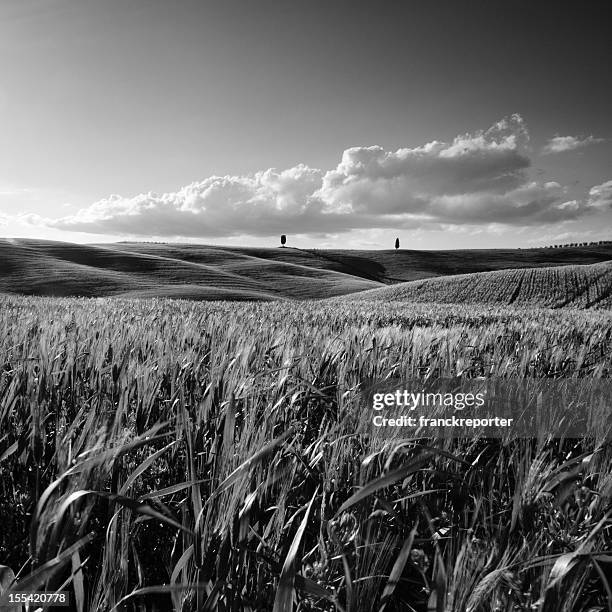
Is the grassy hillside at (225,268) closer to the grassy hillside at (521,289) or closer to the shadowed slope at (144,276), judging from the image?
the shadowed slope at (144,276)

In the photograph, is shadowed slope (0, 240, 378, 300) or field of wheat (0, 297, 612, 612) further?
shadowed slope (0, 240, 378, 300)

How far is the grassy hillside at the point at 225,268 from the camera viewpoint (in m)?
57.3

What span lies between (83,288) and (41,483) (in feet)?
200

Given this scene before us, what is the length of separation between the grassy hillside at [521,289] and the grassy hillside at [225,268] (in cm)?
2047

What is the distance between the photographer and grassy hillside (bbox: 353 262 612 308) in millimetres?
40812

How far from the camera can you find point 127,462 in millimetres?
1560

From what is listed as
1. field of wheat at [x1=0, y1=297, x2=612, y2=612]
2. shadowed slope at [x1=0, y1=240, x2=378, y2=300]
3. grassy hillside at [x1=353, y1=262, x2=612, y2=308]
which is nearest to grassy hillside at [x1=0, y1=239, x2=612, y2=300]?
shadowed slope at [x1=0, y1=240, x2=378, y2=300]

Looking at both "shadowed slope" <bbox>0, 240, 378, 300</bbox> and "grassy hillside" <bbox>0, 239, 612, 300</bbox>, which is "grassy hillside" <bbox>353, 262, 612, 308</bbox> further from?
"shadowed slope" <bbox>0, 240, 378, 300</bbox>

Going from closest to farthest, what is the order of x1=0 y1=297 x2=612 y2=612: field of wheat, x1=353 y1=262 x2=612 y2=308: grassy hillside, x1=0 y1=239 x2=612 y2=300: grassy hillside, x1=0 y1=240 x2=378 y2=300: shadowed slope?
x1=0 y1=297 x2=612 y2=612: field of wheat, x1=353 y1=262 x2=612 y2=308: grassy hillside, x1=0 y1=240 x2=378 y2=300: shadowed slope, x1=0 y1=239 x2=612 y2=300: grassy hillside

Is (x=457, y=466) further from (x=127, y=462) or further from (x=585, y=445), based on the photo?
(x=127, y=462)

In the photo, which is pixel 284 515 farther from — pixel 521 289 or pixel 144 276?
pixel 144 276

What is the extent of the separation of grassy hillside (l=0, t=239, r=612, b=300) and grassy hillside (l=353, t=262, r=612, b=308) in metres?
20.5

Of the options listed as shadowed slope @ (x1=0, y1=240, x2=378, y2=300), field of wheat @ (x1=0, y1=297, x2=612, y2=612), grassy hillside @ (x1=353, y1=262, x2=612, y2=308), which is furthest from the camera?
shadowed slope @ (x1=0, y1=240, x2=378, y2=300)

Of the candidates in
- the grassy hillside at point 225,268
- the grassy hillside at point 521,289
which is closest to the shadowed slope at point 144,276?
the grassy hillside at point 225,268
